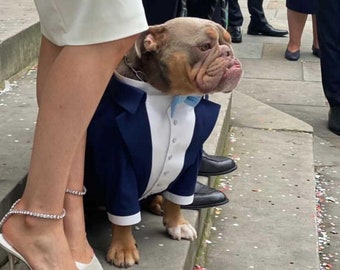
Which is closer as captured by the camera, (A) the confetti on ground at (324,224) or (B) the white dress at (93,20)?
(B) the white dress at (93,20)

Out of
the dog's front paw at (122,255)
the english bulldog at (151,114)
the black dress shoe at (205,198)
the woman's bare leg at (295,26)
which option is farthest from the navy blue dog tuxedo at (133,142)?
the woman's bare leg at (295,26)

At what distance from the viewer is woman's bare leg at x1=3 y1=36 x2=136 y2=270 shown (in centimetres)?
204

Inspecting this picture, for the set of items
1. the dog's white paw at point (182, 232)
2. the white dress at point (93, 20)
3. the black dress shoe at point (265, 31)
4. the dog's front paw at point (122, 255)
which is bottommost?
the black dress shoe at point (265, 31)

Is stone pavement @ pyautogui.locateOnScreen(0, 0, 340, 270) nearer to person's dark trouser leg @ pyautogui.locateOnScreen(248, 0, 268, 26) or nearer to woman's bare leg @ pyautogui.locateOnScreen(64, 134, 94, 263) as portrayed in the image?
woman's bare leg @ pyautogui.locateOnScreen(64, 134, 94, 263)

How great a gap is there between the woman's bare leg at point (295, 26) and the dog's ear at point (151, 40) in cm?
473

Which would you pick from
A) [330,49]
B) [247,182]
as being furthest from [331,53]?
[247,182]

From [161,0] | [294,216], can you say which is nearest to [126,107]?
[161,0]

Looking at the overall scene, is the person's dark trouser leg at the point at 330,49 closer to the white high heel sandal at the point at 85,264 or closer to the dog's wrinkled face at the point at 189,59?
the dog's wrinkled face at the point at 189,59

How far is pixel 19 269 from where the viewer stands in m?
2.39

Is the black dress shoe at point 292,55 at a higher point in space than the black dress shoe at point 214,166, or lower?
lower

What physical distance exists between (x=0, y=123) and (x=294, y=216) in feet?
4.52

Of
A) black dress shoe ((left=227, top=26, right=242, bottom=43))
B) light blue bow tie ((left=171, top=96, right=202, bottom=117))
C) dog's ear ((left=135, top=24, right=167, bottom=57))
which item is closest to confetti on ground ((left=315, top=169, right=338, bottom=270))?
light blue bow tie ((left=171, top=96, right=202, bottom=117))

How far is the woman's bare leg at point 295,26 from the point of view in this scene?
691 cm

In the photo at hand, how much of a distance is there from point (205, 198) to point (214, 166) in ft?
1.33
